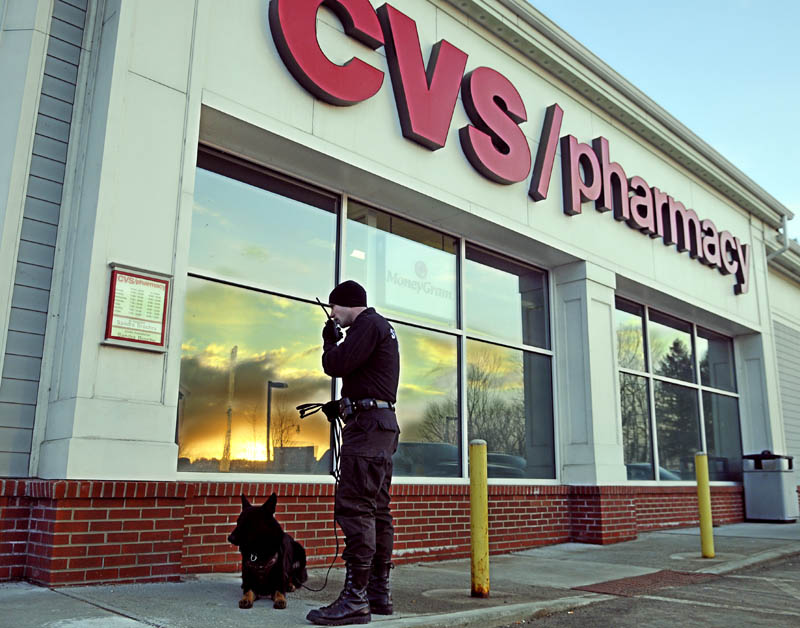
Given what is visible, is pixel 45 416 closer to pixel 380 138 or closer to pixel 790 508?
pixel 380 138

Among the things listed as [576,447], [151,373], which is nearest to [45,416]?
[151,373]

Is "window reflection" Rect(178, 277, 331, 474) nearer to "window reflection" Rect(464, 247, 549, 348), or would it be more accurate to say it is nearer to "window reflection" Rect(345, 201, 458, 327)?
"window reflection" Rect(345, 201, 458, 327)

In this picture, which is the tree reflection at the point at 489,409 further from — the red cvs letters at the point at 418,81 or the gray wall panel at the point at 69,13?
the gray wall panel at the point at 69,13

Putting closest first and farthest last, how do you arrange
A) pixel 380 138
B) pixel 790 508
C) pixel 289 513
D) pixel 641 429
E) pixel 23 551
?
pixel 23 551, pixel 289 513, pixel 380 138, pixel 641 429, pixel 790 508

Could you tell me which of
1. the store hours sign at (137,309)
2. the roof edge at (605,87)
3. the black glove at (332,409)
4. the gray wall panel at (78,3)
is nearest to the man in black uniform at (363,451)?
the black glove at (332,409)

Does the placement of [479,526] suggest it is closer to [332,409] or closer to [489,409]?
[332,409]

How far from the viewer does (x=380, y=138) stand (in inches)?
300

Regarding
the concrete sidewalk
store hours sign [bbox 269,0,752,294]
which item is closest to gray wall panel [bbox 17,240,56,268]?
the concrete sidewalk

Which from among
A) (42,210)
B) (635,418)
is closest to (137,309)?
(42,210)

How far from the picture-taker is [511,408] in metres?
Answer: 9.36

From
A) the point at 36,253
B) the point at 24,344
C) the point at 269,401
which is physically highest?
the point at 36,253

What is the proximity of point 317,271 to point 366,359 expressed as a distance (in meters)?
3.17

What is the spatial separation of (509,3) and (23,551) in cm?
807

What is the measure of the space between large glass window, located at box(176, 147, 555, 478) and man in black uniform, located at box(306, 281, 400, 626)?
225 cm
